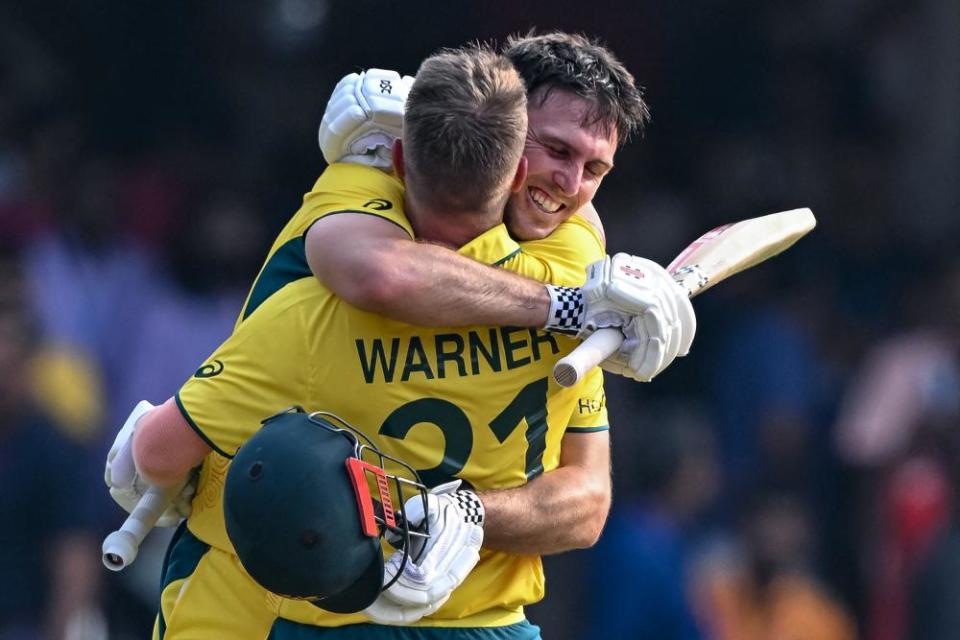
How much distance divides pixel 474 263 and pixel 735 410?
4.56m

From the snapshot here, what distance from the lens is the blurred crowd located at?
6285 mm

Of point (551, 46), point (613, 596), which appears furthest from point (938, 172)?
point (551, 46)

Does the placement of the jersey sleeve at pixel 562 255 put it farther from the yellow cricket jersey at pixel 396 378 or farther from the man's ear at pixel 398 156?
the man's ear at pixel 398 156

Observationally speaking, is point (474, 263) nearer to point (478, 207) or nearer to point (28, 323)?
point (478, 207)

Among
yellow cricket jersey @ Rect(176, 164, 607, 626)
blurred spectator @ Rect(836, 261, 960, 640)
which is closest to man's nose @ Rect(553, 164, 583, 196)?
yellow cricket jersey @ Rect(176, 164, 607, 626)

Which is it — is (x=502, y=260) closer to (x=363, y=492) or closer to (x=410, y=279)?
(x=410, y=279)

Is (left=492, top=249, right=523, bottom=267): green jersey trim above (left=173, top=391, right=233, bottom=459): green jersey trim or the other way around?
above

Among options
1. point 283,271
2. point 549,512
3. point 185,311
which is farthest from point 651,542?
point 283,271

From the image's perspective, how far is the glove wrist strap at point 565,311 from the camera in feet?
9.64

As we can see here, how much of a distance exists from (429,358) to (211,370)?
37 centimetres

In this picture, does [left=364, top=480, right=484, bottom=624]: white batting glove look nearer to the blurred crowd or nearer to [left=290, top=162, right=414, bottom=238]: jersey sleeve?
[left=290, top=162, right=414, bottom=238]: jersey sleeve

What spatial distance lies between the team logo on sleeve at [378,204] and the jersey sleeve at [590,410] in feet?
1.72

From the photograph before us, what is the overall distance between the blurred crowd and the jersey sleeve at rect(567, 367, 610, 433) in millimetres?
3082

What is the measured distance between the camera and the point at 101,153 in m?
7.24
